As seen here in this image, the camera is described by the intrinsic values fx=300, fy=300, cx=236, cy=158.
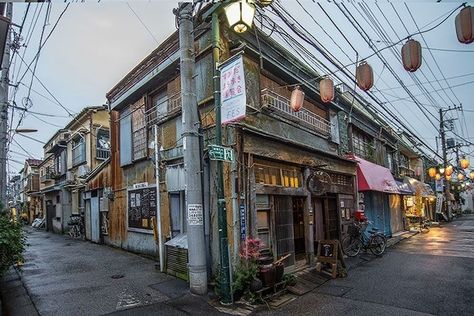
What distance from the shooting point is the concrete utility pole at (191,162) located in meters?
7.82

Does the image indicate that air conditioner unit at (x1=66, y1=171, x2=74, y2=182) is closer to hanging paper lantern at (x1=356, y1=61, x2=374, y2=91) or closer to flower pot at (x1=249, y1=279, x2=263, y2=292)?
flower pot at (x1=249, y1=279, x2=263, y2=292)

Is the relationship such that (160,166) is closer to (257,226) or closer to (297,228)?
(257,226)

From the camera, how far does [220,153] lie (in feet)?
24.2

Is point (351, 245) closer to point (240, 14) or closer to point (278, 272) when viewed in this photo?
point (278, 272)

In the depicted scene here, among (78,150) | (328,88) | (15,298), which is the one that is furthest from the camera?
(78,150)

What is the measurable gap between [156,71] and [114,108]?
4.71 meters

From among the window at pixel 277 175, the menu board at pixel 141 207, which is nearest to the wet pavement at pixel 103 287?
the menu board at pixel 141 207

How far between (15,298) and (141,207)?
5.42 metres

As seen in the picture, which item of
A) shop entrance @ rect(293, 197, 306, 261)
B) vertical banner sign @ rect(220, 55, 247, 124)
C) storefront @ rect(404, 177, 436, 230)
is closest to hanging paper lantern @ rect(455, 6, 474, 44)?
vertical banner sign @ rect(220, 55, 247, 124)

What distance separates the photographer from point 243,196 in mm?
8438

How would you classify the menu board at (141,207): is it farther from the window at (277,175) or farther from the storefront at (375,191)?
the storefront at (375,191)

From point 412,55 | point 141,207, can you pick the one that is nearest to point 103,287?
point 141,207

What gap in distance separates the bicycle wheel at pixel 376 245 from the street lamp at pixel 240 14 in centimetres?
1118

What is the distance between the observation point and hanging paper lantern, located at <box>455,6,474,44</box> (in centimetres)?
624
